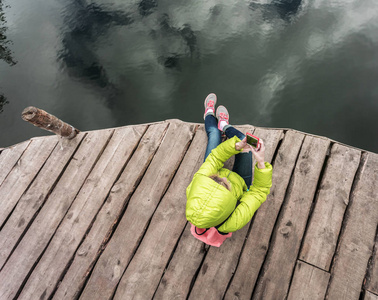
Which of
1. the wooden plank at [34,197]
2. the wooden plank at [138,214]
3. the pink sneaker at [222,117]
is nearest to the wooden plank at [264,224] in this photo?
the pink sneaker at [222,117]

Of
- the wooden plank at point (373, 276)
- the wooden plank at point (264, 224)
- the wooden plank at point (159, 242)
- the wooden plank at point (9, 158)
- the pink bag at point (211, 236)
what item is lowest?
the wooden plank at point (373, 276)

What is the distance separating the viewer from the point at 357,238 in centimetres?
243

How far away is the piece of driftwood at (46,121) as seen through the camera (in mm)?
2881

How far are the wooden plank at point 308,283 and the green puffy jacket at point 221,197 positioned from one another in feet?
2.86

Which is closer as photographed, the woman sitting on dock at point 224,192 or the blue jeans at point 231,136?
the woman sitting on dock at point 224,192

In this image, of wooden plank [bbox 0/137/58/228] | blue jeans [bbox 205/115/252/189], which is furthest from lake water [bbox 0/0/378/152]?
wooden plank [bbox 0/137/58/228]

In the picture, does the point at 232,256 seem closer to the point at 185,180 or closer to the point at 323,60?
the point at 185,180

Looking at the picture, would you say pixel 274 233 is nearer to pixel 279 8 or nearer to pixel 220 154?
pixel 220 154

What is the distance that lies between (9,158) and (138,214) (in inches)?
91.9

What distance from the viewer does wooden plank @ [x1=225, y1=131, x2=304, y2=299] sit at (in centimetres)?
238

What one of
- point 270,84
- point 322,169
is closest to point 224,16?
point 270,84

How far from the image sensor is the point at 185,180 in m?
2.97

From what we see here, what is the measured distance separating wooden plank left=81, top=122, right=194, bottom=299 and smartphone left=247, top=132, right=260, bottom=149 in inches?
44.6

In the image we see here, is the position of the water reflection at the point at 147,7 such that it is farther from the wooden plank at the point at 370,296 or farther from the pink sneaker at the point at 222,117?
the wooden plank at the point at 370,296
